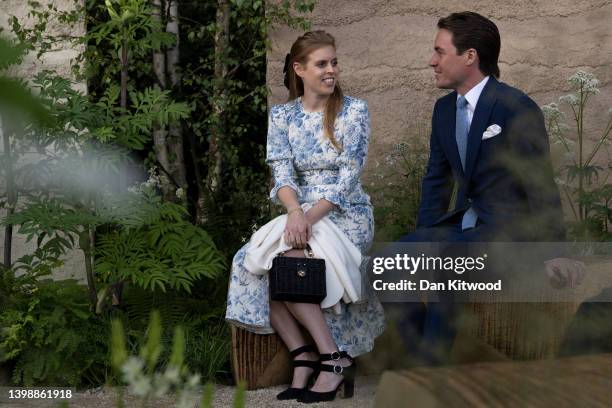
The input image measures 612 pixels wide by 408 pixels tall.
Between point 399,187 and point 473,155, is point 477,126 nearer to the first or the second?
point 473,155

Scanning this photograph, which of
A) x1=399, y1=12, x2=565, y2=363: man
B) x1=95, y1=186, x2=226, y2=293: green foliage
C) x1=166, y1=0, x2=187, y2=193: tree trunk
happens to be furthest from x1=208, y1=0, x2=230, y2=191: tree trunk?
x1=399, y1=12, x2=565, y2=363: man

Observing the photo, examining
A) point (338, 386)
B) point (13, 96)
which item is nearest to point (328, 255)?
point (338, 386)

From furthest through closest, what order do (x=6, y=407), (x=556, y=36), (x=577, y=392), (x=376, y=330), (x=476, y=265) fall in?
(x=556, y=36) → (x=376, y=330) → (x=6, y=407) → (x=476, y=265) → (x=577, y=392)

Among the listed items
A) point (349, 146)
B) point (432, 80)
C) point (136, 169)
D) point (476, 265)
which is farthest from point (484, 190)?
point (136, 169)

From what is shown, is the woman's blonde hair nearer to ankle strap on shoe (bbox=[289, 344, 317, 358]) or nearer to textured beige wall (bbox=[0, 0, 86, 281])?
ankle strap on shoe (bbox=[289, 344, 317, 358])

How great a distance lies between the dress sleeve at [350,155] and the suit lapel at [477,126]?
0.58 meters

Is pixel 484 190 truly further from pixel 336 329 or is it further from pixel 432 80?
pixel 432 80

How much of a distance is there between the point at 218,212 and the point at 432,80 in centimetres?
148

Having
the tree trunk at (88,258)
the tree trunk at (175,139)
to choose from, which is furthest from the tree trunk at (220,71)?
the tree trunk at (88,258)

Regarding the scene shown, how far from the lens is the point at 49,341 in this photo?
436 centimetres

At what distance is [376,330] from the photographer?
176 inches

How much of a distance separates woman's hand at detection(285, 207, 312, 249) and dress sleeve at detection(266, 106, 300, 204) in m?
0.21

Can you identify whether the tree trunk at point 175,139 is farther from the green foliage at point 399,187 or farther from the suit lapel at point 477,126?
the suit lapel at point 477,126

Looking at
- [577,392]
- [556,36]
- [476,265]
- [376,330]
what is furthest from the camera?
[556,36]
